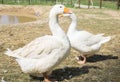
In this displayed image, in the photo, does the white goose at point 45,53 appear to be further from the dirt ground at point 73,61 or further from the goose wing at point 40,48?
the dirt ground at point 73,61

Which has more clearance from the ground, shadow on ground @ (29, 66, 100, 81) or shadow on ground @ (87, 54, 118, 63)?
shadow on ground @ (29, 66, 100, 81)

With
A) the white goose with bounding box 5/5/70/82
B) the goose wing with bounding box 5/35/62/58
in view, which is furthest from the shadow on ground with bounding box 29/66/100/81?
the goose wing with bounding box 5/35/62/58

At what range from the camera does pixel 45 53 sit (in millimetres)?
6438

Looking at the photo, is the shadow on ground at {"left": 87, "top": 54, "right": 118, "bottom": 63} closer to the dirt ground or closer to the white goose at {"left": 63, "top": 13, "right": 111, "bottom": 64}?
the dirt ground

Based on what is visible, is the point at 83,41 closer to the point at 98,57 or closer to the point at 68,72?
the point at 98,57

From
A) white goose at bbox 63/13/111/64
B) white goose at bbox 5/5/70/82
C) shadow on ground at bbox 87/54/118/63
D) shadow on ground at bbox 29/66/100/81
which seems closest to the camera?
white goose at bbox 5/5/70/82

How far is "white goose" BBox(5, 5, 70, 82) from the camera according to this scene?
20.9ft

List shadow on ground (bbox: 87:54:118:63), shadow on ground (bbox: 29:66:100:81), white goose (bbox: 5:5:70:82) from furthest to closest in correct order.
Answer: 1. shadow on ground (bbox: 87:54:118:63)
2. shadow on ground (bbox: 29:66:100:81)
3. white goose (bbox: 5:5:70:82)

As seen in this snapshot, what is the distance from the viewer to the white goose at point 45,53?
20.9ft

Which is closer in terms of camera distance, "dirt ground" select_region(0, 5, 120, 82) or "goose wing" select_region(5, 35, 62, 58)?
"goose wing" select_region(5, 35, 62, 58)

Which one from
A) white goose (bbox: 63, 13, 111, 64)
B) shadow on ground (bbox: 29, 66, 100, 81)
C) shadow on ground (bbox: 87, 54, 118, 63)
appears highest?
white goose (bbox: 63, 13, 111, 64)

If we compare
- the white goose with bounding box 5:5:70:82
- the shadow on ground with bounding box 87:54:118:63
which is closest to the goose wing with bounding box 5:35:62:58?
the white goose with bounding box 5:5:70:82

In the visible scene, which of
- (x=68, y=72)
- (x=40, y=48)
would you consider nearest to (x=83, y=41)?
(x=68, y=72)

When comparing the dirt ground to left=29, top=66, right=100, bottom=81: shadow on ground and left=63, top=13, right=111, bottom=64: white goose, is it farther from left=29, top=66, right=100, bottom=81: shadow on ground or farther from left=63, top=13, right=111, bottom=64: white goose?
left=63, top=13, right=111, bottom=64: white goose
